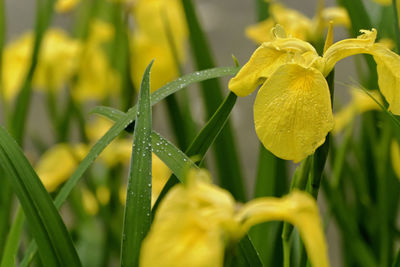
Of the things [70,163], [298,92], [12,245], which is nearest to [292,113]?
[298,92]

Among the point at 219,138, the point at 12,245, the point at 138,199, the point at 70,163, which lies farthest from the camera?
the point at 70,163

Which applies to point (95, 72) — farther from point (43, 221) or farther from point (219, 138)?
point (43, 221)

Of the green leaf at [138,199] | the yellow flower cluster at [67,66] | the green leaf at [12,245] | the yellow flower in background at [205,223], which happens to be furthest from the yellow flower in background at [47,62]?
the yellow flower in background at [205,223]

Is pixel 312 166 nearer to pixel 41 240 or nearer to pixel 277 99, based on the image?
pixel 277 99

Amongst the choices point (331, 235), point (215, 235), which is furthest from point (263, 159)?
point (331, 235)

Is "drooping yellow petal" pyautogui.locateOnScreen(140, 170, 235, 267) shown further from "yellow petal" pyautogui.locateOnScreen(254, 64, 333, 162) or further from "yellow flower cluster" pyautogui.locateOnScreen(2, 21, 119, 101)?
"yellow flower cluster" pyautogui.locateOnScreen(2, 21, 119, 101)
